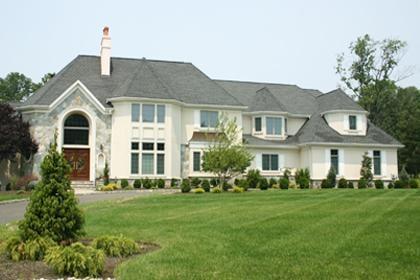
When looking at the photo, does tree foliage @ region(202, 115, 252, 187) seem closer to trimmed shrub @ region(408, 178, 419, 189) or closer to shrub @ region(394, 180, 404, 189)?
shrub @ region(394, 180, 404, 189)

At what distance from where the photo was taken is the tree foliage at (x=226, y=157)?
29219 mm

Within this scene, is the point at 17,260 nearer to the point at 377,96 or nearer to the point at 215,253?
the point at 215,253

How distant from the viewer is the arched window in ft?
109

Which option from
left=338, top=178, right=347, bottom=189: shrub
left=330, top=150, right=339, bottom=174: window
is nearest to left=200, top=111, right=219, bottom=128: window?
left=330, top=150, right=339, bottom=174: window

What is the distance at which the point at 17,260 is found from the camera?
9.14 metres

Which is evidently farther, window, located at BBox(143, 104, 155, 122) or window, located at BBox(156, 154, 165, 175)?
window, located at BBox(143, 104, 155, 122)

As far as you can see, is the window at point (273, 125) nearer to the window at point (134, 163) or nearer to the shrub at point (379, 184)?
the shrub at point (379, 184)

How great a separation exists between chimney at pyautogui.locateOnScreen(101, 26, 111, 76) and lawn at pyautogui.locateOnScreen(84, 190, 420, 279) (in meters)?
19.1

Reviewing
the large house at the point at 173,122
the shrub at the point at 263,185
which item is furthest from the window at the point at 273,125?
the shrub at the point at 263,185

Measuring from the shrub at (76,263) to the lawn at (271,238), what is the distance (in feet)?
1.33

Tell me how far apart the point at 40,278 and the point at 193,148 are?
87.4 ft

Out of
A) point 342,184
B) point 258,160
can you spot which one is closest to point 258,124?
point 258,160

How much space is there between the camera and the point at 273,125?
38625 mm

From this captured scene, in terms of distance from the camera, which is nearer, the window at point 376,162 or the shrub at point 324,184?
the shrub at point 324,184
